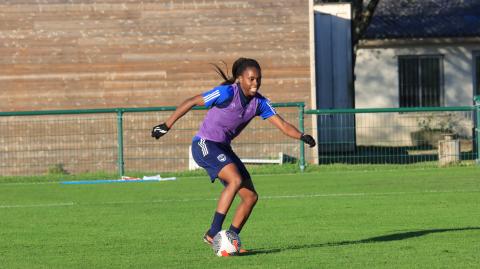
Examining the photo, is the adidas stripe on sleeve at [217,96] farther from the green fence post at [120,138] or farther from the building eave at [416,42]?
the building eave at [416,42]

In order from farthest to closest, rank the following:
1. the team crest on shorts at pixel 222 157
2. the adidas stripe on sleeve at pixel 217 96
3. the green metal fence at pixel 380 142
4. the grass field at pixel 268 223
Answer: the green metal fence at pixel 380 142 < the team crest on shorts at pixel 222 157 < the adidas stripe on sleeve at pixel 217 96 < the grass field at pixel 268 223

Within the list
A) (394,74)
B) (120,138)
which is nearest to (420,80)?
(394,74)

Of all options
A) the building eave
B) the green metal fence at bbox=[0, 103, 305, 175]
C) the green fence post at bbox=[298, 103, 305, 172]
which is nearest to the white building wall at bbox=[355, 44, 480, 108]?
the building eave

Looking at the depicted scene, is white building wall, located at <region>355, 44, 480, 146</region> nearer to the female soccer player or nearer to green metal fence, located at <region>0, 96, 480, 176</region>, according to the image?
green metal fence, located at <region>0, 96, 480, 176</region>

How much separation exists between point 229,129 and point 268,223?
3.28 meters

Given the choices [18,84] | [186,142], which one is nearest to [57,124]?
[18,84]

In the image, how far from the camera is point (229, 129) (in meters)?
10.9

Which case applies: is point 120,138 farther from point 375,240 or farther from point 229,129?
point 229,129

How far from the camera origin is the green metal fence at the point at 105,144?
26469 millimetres

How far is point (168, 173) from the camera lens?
24.8 metres

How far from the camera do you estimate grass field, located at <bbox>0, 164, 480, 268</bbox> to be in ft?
34.2

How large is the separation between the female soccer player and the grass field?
51cm

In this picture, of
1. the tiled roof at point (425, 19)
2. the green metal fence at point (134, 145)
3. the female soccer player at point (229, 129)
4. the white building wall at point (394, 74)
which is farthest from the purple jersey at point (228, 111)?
the white building wall at point (394, 74)

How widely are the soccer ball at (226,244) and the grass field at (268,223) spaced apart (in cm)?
12
